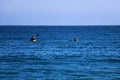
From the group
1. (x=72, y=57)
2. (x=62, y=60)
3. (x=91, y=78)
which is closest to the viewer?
(x=91, y=78)

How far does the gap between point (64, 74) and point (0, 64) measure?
27.4ft

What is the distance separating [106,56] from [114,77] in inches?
566

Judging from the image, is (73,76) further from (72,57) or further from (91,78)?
(72,57)

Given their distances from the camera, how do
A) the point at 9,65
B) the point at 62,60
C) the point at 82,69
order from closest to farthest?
the point at 82,69, the point at 9,65, the point at 62,60

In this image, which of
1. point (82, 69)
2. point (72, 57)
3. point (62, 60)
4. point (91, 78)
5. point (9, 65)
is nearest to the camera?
point (91, 78)

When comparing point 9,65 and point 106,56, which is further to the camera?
point 106,56

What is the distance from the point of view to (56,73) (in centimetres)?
3481

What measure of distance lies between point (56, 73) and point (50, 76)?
1.43 meters

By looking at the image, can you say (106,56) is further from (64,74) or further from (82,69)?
(64,74)

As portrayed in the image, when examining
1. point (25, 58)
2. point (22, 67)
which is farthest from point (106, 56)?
point (22, 67)

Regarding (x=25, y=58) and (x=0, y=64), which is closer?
(x=0, y=64)

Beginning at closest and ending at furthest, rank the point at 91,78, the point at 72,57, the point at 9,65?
1. the point at 91,78
2. the point at 9,65
3. the point at 72,57

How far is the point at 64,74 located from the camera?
113ft

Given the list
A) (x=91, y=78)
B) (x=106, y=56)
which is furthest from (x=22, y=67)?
(x=106, y=56)
